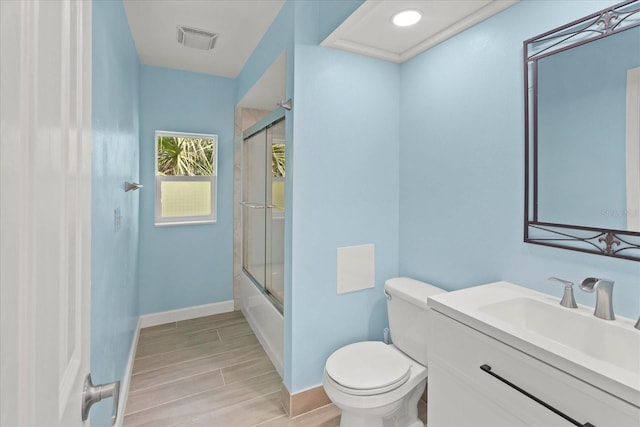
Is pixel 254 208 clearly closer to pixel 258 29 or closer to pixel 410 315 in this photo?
pixel 258 29

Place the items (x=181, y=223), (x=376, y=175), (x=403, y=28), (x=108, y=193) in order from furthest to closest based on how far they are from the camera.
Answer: (x=181, y=223)
(x=376, y=175)
(x=403, y=28)
(x=108, y=193)

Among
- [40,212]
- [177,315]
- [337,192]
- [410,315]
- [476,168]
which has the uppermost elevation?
[476,168]

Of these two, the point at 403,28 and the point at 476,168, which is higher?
the point at 403,28

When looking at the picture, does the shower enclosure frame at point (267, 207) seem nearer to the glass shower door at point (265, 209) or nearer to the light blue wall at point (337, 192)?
the glass shower door at point (265, 209)

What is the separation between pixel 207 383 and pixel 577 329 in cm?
219

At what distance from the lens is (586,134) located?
→ 1.24 m

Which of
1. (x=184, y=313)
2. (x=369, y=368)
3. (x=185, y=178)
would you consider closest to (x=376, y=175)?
(x=369, y=368)

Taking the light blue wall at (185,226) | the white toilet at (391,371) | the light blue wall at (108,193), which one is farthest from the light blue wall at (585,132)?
the light blue wall at (185,226)

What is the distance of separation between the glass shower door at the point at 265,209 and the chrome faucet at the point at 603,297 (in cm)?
172

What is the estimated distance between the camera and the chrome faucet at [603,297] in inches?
43.7

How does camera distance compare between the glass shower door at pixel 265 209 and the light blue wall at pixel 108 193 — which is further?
the glass shower door at pixel 265 209

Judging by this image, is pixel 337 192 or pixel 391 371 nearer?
pixel 391 371

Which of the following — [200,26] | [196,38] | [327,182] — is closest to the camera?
[327,182]

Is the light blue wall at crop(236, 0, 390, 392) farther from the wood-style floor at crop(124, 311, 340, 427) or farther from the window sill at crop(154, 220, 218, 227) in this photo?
the window sill at crop(154, 220, 218, 227)
